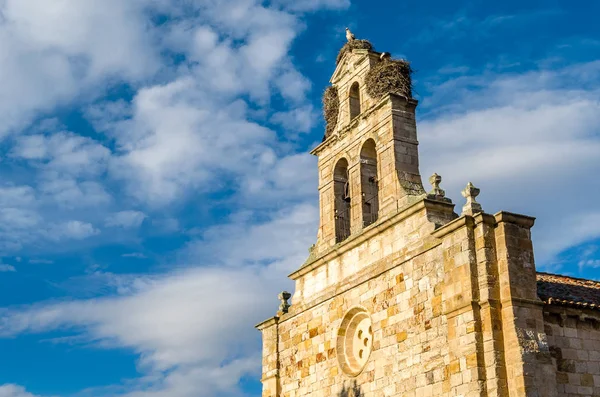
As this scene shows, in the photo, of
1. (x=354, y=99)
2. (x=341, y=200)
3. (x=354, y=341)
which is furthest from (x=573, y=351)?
(x=354, y=99)

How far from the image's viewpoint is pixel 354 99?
2108cm

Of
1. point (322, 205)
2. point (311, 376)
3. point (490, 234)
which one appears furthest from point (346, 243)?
point (490, 234)

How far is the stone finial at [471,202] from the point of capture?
16109 mm

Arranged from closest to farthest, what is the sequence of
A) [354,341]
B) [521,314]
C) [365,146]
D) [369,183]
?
[521,314] → [354,341] → [369,183] → [365,146]

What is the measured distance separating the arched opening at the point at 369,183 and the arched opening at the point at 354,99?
1206mm

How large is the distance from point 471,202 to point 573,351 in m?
3.29

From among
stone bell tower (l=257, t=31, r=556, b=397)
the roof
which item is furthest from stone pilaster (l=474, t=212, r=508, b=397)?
the roof

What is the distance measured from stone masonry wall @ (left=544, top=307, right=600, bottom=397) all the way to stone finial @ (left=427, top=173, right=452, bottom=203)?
320 centimetres

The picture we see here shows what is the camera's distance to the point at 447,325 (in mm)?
15906

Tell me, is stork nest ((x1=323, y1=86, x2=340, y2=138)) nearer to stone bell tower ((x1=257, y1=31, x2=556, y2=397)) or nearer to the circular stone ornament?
stone bell tower ((x1=257, y1=31, x2=556, y2=397))

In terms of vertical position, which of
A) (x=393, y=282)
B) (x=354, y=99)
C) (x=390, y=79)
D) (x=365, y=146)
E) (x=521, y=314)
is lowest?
(x=521, y=314)

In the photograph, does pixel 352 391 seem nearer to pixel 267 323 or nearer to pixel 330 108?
pixel 267 323

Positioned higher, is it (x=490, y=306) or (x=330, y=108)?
(x=330, y=108)

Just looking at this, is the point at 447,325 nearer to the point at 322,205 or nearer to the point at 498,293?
the point at 498,293
